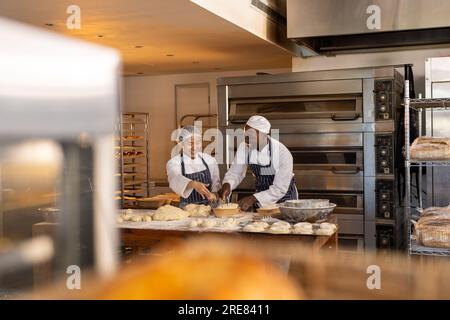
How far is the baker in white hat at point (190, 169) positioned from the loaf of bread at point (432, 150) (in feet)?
4.42

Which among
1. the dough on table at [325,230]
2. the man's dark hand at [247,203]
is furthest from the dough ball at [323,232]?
the man's dark hand at [247,203]

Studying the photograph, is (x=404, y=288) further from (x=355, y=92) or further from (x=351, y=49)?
(x=351, y=49)

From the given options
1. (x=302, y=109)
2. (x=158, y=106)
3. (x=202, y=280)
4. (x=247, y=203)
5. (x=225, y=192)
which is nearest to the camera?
(x=202, y=280)

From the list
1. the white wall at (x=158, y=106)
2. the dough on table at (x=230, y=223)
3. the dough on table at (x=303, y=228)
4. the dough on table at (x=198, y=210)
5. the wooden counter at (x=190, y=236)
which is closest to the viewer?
the wooden counter at (x=190, y=236)

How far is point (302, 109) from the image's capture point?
3.97 meters

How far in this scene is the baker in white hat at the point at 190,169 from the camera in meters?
3.39

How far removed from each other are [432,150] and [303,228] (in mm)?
712

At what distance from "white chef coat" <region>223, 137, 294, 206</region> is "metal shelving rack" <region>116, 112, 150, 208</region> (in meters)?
2.16

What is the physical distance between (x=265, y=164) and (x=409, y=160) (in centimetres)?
115

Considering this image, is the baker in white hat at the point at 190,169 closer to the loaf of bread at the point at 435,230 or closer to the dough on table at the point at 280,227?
the dough on table at the point at 280,227

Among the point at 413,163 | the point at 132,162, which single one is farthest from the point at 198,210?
the point at 132,162

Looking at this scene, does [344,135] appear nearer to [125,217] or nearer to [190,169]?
[190,169]

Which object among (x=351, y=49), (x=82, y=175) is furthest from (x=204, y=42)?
(x=82, y=175)

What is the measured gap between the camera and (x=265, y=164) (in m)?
3.44
